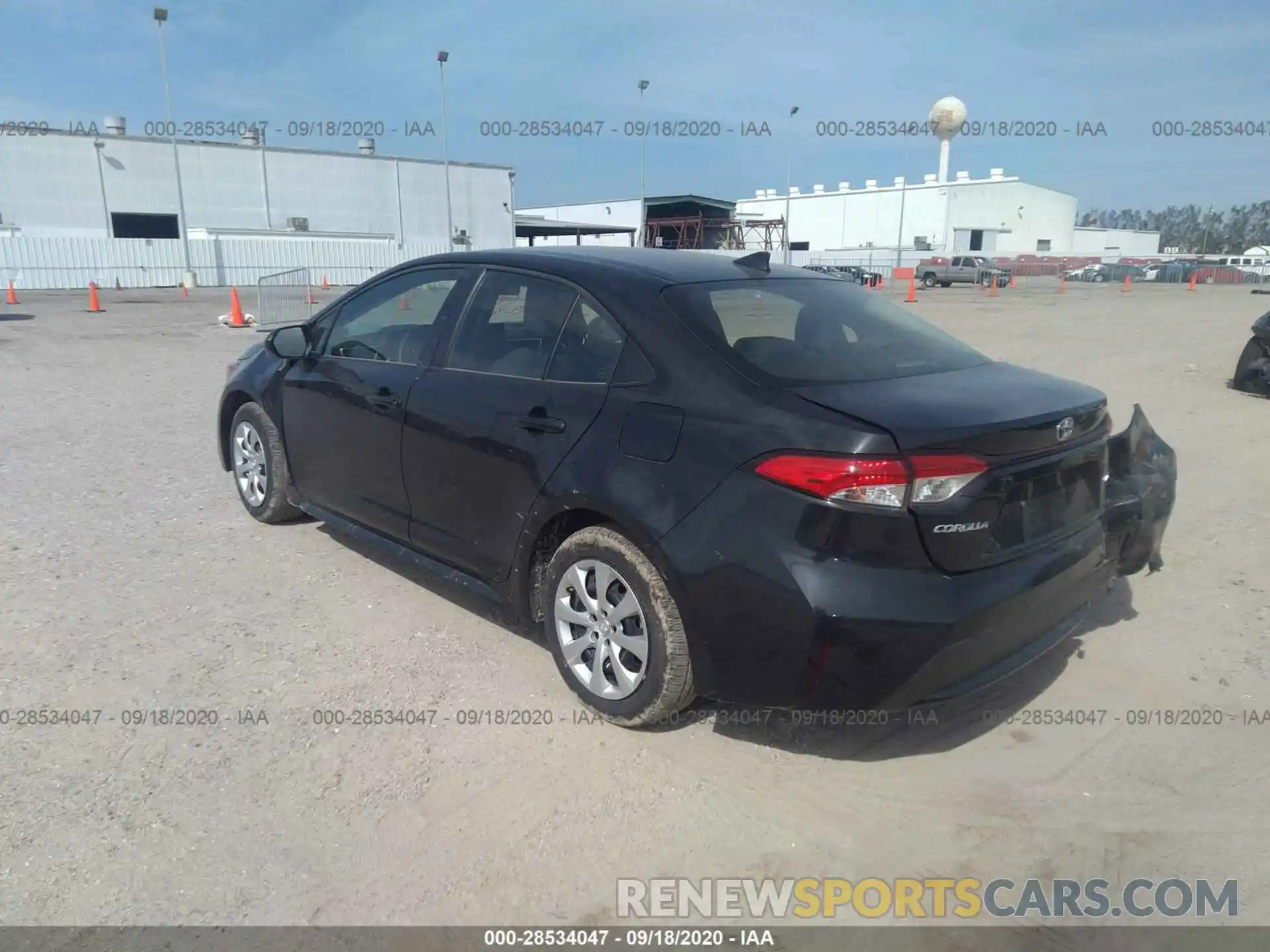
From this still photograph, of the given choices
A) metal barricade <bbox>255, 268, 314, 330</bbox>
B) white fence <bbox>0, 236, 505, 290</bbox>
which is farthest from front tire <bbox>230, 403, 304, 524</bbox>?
white fence <bbox>0, 236, 505, 290</bbox>

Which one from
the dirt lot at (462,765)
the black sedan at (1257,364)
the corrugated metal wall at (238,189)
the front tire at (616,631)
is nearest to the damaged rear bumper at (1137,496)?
the dirt lot at (462,765)

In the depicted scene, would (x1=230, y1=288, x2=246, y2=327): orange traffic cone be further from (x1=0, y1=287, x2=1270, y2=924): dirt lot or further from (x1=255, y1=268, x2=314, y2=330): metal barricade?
(x1=0, y1=287, x2=1270, y2=924): dirt lot

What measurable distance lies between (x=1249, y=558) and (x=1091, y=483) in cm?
251

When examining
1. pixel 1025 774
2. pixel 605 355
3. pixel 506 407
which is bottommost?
pixel 1025 774

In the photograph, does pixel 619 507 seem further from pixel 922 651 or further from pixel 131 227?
pixel 131 227

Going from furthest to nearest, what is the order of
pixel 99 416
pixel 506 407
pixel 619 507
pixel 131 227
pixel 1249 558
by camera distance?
1. pixel 131 227
2. pixel 99 416
3. pixel 1249 558
4. pixel 506 407
5. pixel 619 507

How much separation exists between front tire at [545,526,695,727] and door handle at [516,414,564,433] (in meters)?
0.41

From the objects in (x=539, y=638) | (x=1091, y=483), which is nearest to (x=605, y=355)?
(x=539, y=638)

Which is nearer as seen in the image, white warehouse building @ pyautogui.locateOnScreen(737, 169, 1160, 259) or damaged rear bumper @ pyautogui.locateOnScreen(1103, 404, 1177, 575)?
damaged rear bumper @ pyautogui.locateOnScreen(1103, 404, 1177, 575)

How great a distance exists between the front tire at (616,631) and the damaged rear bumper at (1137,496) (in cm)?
182

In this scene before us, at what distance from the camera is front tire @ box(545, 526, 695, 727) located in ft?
9.98

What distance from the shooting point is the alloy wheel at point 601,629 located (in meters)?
3.16

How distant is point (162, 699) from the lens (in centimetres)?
343
